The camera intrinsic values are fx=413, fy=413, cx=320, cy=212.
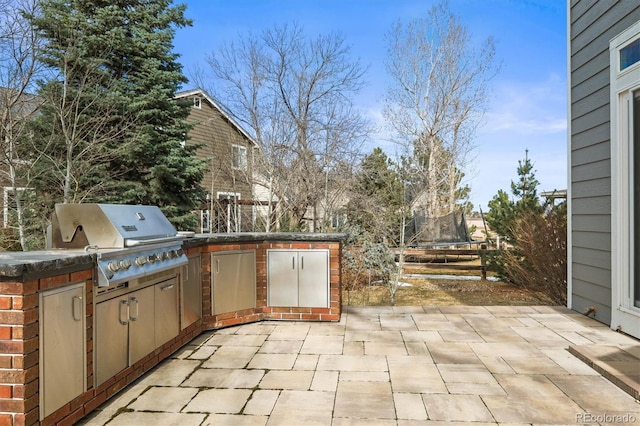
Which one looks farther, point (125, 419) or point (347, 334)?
point (347, 334)

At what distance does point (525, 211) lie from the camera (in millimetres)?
8094

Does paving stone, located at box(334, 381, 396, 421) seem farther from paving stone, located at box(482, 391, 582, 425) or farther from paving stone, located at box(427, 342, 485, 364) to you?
paving stone, located at box(427, 342, 485, 364)

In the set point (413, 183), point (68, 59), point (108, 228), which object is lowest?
point (108, 228)

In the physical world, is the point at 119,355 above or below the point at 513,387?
above

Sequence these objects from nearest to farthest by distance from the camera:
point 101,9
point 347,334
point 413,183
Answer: point 347,334, point 101,9, point 413,183

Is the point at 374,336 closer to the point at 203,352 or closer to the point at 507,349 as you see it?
the point at 507,349

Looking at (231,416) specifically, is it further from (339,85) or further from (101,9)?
(339,85)

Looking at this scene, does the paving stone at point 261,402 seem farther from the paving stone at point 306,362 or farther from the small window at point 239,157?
the small window at point 239,157

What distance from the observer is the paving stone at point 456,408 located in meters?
2.35

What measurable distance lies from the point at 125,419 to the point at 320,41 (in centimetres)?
1198

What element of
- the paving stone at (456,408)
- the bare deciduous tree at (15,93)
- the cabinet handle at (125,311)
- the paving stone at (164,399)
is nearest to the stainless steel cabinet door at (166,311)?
the cabinet handle at (125,311)

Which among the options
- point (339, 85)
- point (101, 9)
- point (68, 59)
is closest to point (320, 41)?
point (339, 85)

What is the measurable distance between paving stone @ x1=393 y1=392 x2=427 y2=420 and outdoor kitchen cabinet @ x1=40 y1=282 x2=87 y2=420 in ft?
5.97

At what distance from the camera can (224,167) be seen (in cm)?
1291
